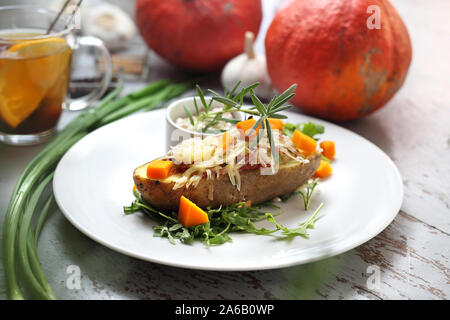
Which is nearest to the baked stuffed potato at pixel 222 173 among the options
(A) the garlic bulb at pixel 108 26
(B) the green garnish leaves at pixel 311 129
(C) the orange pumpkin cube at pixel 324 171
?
(C) the orange pumpkin cube at pixel 324 171

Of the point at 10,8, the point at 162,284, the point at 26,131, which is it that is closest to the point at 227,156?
the point at 162,284

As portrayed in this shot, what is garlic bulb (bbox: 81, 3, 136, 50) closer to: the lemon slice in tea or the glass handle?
the glass handle

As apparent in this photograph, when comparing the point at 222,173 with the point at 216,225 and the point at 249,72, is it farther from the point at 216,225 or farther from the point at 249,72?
the point at 249,72

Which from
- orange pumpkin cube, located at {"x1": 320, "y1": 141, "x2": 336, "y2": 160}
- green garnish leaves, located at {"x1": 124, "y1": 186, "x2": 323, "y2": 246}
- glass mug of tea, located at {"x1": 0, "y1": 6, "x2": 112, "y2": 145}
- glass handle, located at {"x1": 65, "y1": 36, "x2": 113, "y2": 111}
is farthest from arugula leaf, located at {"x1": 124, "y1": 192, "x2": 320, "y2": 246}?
glass handle, located at {"x1": 65, "y1": 36, "x2": 113, "y2": 111}

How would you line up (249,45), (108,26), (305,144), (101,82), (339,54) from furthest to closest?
(108,26), (249,45), (101,82), (339,54), (305,144)

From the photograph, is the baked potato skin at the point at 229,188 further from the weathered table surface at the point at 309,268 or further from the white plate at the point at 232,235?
the weathered table surface at the point at 309,268

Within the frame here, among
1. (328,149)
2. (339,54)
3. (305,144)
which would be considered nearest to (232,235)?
(305,144)
